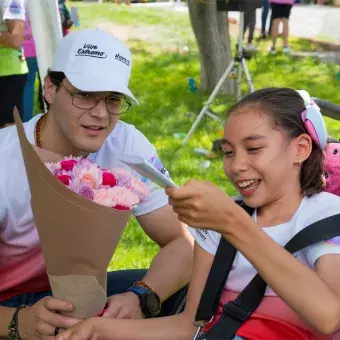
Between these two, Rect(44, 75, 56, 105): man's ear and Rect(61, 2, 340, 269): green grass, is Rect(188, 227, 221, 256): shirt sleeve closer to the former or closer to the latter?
Rect(44, 75, 56, 105): man's ear

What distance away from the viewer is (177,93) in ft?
26.6

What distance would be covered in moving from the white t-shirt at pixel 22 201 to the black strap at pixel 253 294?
1.98ft

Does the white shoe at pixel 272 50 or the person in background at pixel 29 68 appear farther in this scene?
the white shoe at pixel 272 50

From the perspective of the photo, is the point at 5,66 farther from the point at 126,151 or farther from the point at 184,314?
the point at 184,314

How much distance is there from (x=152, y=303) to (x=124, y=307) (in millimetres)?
134

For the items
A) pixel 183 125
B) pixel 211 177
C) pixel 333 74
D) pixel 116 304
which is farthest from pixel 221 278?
pixel 333 74

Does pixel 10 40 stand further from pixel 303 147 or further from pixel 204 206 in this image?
pixel 204 206

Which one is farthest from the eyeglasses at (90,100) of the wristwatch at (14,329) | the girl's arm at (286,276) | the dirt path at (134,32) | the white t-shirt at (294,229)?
the dirt path at (134,32)

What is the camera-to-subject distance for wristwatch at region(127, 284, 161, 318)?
226 centimetres

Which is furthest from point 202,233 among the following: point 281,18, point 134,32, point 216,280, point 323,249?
point 134,32

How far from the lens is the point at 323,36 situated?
40.4ft

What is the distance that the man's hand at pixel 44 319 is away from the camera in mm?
1879

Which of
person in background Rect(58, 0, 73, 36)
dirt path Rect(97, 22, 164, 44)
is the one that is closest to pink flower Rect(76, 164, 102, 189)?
person in background Rect(58, 0, 73, 36)

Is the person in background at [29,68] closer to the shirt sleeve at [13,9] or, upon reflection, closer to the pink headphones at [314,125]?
the shirt sleeve at [13,9]
